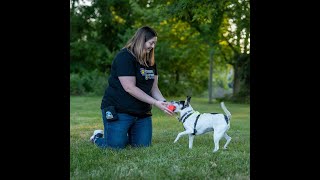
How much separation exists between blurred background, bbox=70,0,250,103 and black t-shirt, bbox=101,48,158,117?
30.5ft

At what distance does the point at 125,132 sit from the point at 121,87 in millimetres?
582

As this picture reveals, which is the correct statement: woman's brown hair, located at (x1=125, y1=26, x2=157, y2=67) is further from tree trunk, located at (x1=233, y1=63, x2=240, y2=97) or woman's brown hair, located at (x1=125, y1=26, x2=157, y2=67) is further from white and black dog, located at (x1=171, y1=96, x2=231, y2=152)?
tree trunk, located at (x1=233, y1=63, x2=240, y2=97)

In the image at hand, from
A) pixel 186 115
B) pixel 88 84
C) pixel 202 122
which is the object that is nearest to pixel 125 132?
pixel 186 115

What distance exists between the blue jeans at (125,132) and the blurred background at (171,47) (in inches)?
368

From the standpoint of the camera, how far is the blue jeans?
19.4 ft

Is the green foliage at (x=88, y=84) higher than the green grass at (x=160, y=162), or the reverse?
the green foliage at (x=88, y=84)

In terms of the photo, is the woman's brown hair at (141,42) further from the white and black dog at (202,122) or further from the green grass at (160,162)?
the green grass at (160,162)

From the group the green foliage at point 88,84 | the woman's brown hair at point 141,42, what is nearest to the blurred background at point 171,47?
the green foliage at point 88,84

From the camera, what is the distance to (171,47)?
24766mm

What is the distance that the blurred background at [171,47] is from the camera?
71.4 feet
